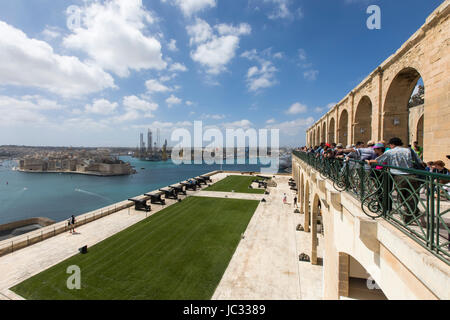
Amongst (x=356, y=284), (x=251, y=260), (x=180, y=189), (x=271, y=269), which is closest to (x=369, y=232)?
(x=356, y=284)

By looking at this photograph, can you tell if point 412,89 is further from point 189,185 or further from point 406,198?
point 189,185

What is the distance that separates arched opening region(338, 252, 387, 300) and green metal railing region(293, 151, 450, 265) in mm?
2604

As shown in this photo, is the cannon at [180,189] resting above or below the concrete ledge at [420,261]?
below

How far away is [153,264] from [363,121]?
53.6ft

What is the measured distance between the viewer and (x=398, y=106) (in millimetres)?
9422

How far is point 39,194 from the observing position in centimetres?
6059

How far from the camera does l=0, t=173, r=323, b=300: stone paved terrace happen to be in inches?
420

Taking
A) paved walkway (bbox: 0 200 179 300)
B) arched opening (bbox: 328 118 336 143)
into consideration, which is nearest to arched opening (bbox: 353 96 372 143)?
arched opening (bbox: 328 118 336 143)

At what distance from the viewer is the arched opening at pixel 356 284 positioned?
244 inches

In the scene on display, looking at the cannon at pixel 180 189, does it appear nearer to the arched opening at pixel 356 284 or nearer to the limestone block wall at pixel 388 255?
the arched opening at pixel 356 284

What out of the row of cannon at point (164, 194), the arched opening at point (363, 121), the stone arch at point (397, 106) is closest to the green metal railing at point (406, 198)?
the stone arch at point (397, 106)

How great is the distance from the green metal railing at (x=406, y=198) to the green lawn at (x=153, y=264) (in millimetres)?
9251

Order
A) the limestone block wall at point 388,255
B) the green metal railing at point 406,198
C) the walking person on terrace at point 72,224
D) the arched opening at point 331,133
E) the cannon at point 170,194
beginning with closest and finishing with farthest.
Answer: the limestone block wall at point 388,255 → the green metal railing at point 406,198 → the walking person on terrace at point 72,224 → the arched opening at point 331,133 → the cannon at point 170,194

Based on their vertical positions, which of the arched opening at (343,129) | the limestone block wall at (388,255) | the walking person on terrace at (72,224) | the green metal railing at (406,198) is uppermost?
the arched opening at (343,129)
